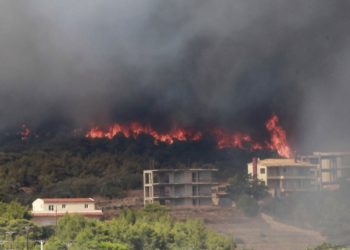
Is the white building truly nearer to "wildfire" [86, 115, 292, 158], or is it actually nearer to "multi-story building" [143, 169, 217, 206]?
"multi-story building" [143, 169, 217, 206]

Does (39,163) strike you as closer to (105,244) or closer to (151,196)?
(151,196)

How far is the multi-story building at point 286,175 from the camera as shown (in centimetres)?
7100

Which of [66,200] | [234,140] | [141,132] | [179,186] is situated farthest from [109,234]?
[234,140]

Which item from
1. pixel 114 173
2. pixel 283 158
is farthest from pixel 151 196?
pixel 283 158

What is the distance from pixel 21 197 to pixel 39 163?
3188 millimetres

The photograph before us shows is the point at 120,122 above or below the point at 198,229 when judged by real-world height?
above

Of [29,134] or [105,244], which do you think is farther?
[29,134]

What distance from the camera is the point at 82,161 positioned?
71.9 m

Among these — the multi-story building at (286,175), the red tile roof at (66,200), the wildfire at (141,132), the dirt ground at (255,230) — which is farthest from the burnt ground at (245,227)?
the wildfire at (141,132)

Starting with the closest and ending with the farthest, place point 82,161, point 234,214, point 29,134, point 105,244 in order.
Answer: point 105,244 → point 234,214 → point 82,161 → point 29,134

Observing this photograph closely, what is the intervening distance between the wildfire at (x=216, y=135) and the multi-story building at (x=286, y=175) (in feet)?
12.2

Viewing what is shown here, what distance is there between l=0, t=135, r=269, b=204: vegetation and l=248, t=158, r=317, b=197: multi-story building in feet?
5.29

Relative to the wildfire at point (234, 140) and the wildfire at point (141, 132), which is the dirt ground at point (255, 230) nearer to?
the wildfire at point (141, 132)

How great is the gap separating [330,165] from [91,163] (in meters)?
9.24
